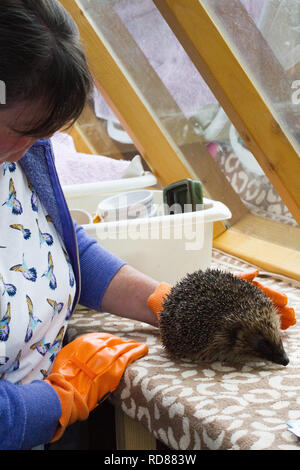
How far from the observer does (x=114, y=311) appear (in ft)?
4.21

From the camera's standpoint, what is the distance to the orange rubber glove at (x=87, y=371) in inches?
39.9

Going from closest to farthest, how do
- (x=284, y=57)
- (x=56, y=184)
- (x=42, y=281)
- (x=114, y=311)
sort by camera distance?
1. (x=42, y=281)
2. (x=56, y=184)
3. (x=114, y=311)
4. (x=284, y=57)

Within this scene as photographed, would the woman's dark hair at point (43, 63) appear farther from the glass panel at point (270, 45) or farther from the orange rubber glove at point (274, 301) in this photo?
the glass panel at point (270, 45)

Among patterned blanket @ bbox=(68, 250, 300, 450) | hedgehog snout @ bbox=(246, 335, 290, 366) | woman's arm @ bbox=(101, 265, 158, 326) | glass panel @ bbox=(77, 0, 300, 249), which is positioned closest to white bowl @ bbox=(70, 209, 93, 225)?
woman's arm @ bbox=(101, 265, 158, 326)

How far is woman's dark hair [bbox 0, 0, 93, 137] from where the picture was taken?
733mm

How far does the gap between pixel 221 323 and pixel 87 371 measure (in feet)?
0.88

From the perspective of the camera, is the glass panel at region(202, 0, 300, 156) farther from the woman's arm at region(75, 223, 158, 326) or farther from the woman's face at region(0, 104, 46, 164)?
the woman's face at region(0, 104, 46, 164)

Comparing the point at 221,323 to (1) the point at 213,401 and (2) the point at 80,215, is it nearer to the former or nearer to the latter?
(1) the point at 213,401

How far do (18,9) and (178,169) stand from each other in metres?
1.43

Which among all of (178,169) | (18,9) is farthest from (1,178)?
(178,169)

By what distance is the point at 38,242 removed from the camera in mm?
1098

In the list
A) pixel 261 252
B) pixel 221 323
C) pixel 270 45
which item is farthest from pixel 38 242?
pixel 261 252

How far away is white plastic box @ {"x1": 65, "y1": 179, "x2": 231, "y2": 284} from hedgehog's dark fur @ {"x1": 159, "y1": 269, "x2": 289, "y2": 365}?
0.32 metres

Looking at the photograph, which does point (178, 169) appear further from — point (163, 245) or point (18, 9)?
point (18, 9)
